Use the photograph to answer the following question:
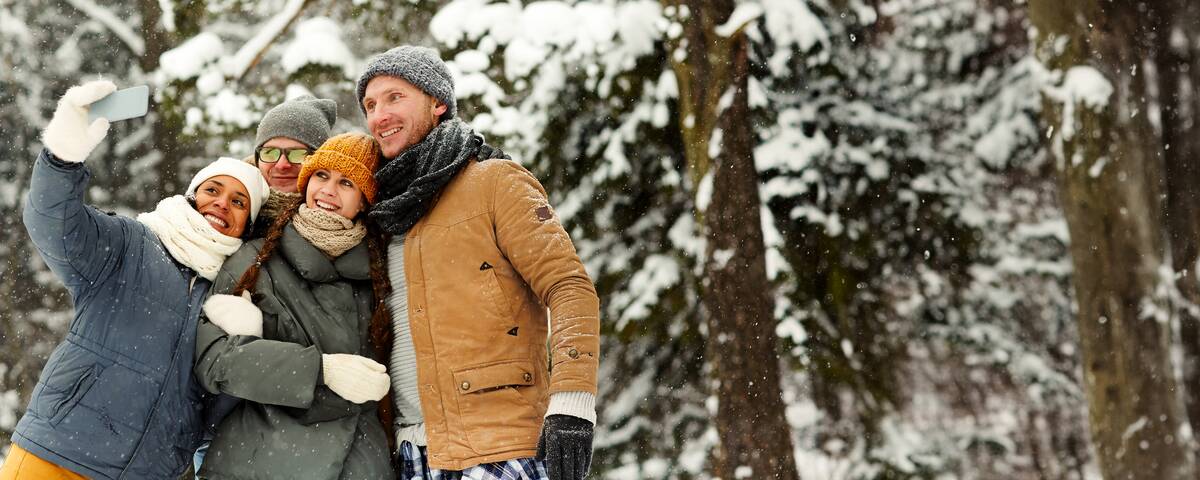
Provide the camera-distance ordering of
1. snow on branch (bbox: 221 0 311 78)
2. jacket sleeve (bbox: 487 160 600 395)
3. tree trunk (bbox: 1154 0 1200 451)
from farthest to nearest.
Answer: tree trunk (bbox: 1154 0 1200 451), snow on branch (bbox: 221 0 311 78), jacket sleeve (bbox: 487 160 600 395)

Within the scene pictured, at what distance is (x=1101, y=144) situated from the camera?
19.9ft

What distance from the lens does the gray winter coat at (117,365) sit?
8.53 feet

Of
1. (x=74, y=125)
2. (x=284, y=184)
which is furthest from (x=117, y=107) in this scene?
(x=284, y=184)

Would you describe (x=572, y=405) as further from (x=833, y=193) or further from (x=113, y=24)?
(x=113, y=24)

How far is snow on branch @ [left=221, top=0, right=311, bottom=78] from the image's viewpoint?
20.0ft

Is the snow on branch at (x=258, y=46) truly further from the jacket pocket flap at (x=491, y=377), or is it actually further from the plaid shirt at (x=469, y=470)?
the jacket pocket flap at (x=491, y=377)

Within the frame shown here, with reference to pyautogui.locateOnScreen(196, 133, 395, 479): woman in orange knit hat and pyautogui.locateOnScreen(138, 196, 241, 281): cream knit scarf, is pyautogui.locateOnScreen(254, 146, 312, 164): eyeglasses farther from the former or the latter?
pyautogui.locateOnScreen(138, 196, 241, 281): cream knit scarf

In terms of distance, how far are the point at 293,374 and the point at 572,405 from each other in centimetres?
71

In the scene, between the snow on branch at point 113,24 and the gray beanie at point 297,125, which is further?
the snow on branch at point 113,24

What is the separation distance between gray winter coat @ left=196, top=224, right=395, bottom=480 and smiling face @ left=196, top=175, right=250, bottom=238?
102 mm

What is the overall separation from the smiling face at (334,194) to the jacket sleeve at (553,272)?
404mm

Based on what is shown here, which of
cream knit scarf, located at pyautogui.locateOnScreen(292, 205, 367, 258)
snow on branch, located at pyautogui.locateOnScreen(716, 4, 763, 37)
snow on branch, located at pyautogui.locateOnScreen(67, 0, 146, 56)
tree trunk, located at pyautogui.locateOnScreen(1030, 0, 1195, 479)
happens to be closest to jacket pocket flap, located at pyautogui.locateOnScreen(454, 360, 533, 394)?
cream knit scarf, located at pyautogui.locateOnScreen(292, 205, 367, 258)

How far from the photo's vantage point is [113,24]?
10117 millimetres

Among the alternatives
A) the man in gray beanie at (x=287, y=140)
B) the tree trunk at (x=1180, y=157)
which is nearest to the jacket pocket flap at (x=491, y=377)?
the man in gray beanie at (x=287, y=140)
